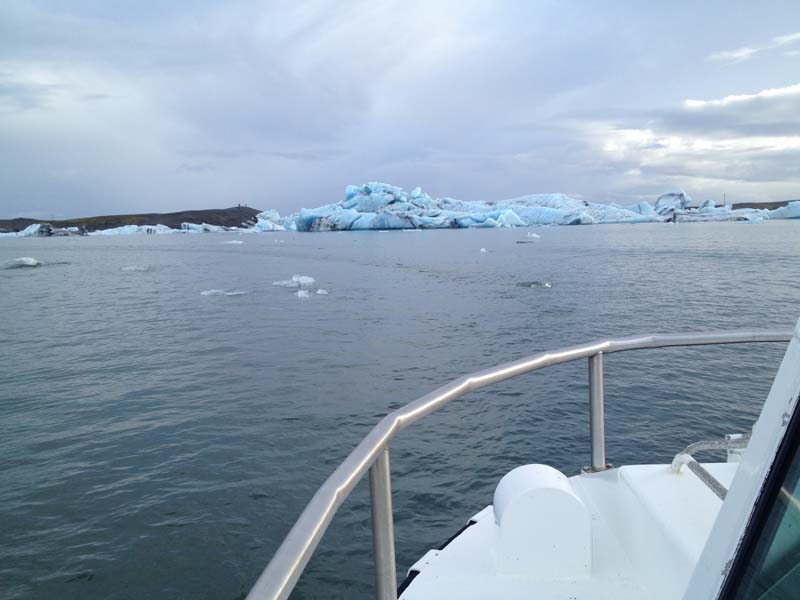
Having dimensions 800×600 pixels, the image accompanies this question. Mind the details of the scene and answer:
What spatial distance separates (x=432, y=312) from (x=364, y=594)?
13.5 m

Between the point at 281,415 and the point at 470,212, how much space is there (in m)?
101

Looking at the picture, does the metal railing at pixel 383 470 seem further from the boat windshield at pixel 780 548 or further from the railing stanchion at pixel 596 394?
the boat windshield at pixel 780 548

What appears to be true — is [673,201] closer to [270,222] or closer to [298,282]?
[270,222]

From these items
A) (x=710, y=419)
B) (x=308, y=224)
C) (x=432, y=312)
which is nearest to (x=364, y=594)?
(x=710, y=419)

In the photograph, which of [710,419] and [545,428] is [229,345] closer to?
[545,428]

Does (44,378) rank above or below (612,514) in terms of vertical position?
below

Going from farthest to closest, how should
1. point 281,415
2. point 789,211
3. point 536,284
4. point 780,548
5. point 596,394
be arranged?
point 789,211, point 536,284, point 281,415, point 596,394, point 780,548

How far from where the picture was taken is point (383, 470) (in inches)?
54.9

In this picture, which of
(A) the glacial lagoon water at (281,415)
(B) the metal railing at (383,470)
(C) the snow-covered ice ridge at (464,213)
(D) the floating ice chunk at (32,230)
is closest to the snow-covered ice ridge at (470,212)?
(C) the snow-covered ice ridge at (464,213)

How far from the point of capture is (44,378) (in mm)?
11477

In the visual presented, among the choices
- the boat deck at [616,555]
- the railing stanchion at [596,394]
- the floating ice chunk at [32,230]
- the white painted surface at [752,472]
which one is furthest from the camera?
the floating ice chunk at [32,230]

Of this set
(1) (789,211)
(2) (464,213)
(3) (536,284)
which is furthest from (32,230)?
(1) (789,211)

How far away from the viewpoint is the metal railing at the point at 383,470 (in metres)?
0.98

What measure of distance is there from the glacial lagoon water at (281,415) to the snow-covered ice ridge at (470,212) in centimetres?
7031
